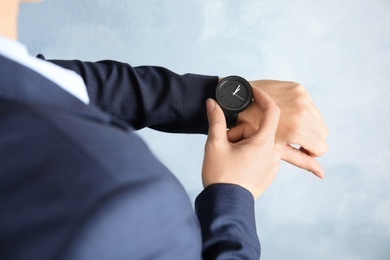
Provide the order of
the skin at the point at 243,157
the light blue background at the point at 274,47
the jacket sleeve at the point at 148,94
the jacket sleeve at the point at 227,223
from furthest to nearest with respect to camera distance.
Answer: the light blue background at the point at 274,47, the jacket sleeve at the point at 148,94, the skin at the point at 243,157, the jacket sleeve at the point at 227,223

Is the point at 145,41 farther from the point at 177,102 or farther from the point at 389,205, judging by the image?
the point at 389,205

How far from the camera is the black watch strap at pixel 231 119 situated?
1.04m

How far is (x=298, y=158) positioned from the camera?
42.3 inches

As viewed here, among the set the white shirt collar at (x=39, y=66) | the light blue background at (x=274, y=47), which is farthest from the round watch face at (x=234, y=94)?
the light blue background at (x=274, y=47)

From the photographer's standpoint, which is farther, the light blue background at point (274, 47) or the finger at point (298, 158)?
the light blue background at point (274, 47)

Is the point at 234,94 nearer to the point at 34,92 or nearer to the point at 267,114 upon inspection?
the point at 267,114

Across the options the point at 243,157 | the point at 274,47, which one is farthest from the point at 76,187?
the point at 274,47

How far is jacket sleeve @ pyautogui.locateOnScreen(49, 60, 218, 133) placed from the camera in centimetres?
100

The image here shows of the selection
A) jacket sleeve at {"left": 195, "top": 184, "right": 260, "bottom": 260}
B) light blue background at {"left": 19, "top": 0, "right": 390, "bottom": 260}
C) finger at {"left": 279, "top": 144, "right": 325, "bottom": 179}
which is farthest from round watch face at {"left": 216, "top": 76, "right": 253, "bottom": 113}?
light blue background at {"left": 19, "top": 0, "right": 390, "bottom": 260}

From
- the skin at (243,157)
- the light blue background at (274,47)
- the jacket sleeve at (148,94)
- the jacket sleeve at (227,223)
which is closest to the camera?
the jacket sleeve at (227,223)

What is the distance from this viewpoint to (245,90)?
1056 millimetres

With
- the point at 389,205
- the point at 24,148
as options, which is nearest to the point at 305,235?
the point at 389,205

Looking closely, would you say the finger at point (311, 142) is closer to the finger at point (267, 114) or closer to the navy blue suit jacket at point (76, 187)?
the finger at point (267, 114)

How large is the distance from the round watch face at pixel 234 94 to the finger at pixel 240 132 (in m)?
0.03
